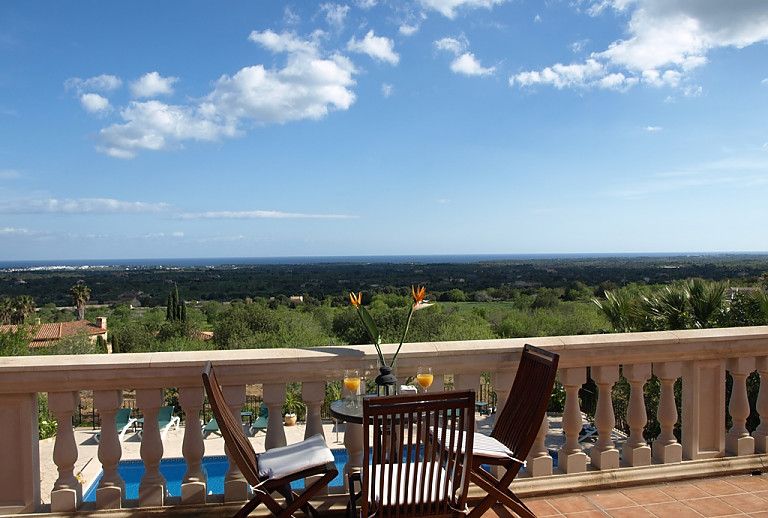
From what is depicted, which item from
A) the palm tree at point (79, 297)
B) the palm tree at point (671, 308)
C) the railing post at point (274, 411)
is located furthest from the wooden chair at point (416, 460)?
the palm tree at point (79, 297)

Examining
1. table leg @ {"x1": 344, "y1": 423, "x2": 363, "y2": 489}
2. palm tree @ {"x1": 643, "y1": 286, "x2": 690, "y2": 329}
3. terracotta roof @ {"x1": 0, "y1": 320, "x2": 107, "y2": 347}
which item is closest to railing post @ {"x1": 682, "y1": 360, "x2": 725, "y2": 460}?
table leg @ {"x1": 344, "y1": 423, "x2": 363, "y2": 489}

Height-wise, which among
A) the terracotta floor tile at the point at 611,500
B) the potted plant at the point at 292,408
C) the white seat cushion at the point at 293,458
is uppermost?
the white seat cushion at the point at 293,458

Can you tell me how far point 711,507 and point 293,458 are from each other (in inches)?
92.2

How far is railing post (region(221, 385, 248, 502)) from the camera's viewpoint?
2727 mm

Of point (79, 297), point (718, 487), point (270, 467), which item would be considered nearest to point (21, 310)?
point (79, 297)

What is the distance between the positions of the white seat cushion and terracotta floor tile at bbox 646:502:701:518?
6.08ft

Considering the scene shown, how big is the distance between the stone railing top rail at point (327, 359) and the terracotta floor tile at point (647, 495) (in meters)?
0.77

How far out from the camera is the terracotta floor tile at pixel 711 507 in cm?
288

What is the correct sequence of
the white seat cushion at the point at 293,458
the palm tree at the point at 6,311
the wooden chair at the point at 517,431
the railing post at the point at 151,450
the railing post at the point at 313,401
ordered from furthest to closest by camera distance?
the palm tree at the point at 6,311
the railing post at the point at 313,401
the railing post at the point at 151,450
the wooden chair at the point at 517,431
the white seat cushion at the point at 293,458

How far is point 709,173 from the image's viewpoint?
2108cm

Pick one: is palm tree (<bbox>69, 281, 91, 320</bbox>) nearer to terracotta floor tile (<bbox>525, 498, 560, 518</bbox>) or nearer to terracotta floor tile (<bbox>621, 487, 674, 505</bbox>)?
terracotta floor tile (<bbox>525, 498, 560, 518</bbox>)

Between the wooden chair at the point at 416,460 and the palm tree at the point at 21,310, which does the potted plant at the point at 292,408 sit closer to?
the wooden chair at the point at 416,460

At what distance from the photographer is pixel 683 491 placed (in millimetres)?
3146

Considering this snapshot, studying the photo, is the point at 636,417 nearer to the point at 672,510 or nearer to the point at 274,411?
the point at 672,510
